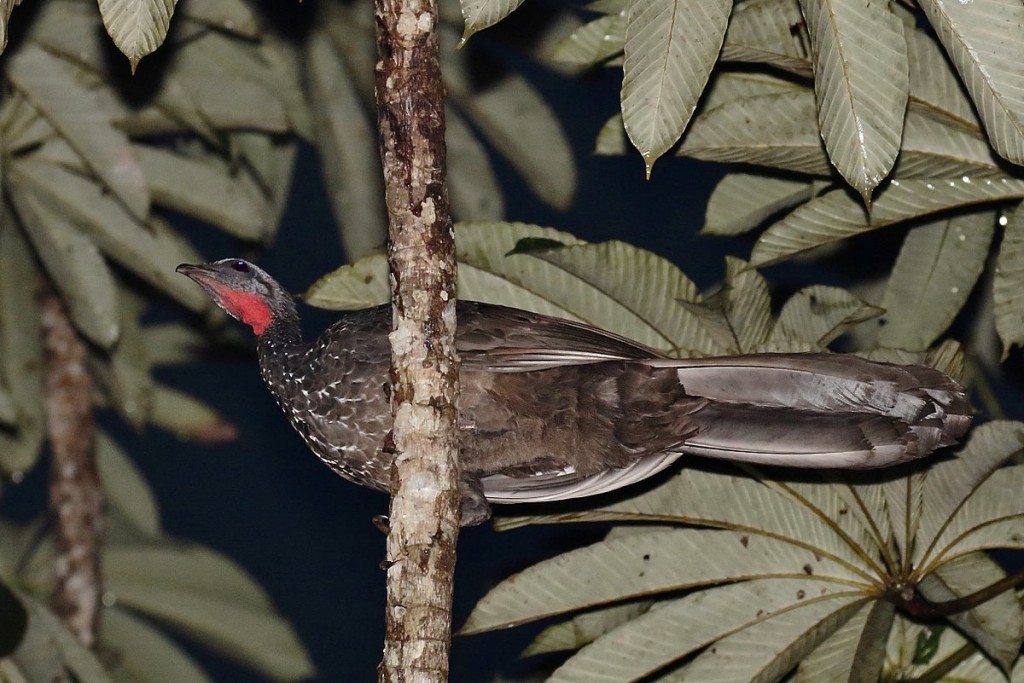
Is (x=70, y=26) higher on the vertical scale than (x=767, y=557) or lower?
higher

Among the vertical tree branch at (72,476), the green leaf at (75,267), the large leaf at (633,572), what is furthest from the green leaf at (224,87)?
the large leaf at (633,572)

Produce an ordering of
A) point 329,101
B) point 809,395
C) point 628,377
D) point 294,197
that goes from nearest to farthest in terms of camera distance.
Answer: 1. point 809,395
2. point 628,377
3. point 329,101
4. point 294,197

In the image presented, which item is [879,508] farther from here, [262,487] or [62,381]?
[262,487]

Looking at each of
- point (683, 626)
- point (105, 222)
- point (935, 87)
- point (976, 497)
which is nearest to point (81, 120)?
point (105, 222)

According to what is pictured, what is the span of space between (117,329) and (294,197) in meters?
1.73

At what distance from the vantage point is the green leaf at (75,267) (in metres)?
3.41

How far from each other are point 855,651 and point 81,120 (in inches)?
92.7

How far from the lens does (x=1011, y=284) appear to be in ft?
7.98

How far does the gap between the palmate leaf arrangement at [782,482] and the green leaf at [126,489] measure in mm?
2149

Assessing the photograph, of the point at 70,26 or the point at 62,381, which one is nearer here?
the point at 70,26

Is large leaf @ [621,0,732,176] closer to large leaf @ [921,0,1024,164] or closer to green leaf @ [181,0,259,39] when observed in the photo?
large leaf @ [921,0,1024,164]

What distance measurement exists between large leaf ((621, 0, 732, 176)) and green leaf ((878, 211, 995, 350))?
0.96 meters

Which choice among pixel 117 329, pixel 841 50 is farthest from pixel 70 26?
pixel 841 50

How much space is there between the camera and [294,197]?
5039 mm
